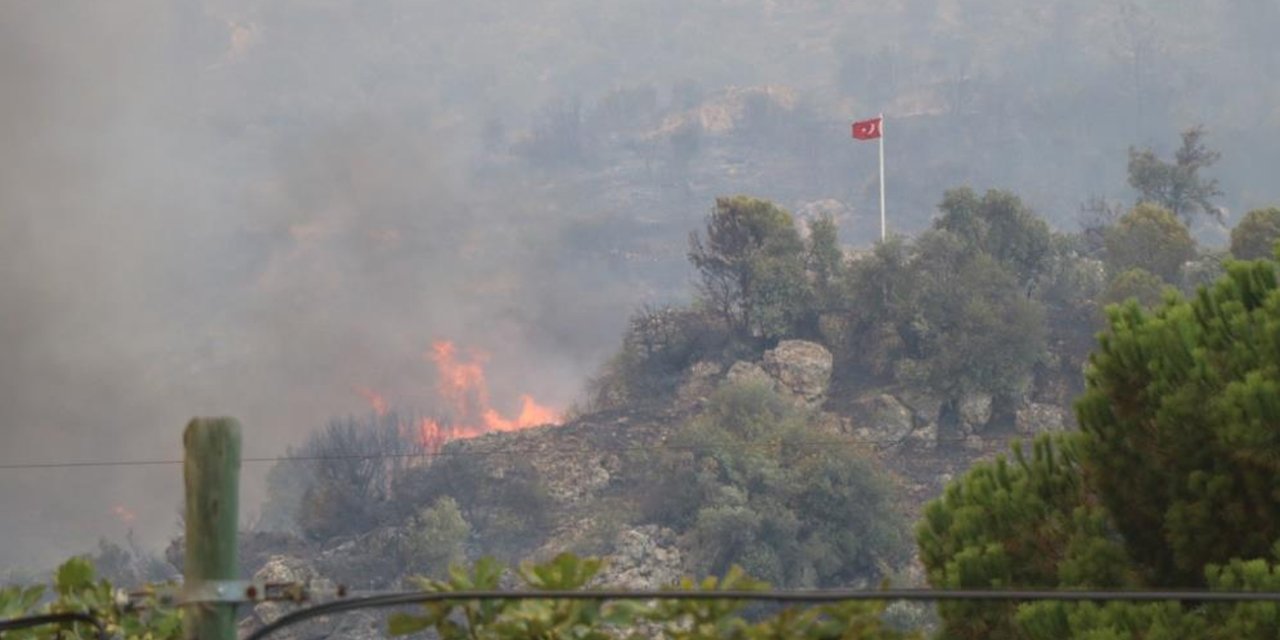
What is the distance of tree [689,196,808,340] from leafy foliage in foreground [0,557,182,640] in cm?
8636

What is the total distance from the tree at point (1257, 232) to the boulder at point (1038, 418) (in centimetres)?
1143

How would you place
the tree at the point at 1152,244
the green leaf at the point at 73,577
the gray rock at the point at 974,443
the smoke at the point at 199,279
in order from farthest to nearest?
the smoke at the point at 199,279 → the tree at the point at 1152,244 → the gray rock at the point at 974,443 → the green leaf at the point at 73,577

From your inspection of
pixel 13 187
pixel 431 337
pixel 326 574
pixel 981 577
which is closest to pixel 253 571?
pixel 326 574

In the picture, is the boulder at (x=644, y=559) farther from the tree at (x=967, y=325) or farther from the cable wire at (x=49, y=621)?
the cable wire at (x=49, y=621)

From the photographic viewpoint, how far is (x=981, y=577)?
34.5 ft

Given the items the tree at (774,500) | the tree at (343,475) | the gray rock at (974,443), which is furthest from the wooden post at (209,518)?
the tree at (343,475)

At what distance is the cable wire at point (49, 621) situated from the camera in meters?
5.57

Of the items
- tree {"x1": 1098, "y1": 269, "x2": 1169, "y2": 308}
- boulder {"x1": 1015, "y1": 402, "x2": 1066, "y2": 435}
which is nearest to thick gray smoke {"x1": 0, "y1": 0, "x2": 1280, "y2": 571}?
boulder {"x1": 1015, "y1": 402, "x2": 1066, "y2": 435}

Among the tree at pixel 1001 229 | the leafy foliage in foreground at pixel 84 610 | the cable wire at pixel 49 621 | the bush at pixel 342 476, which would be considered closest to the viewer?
the cable wire at pixel 49 621

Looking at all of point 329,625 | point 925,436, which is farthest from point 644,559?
point 925,436

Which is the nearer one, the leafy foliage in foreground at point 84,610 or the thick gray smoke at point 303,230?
the leafy foliage in foreground at point 84,610

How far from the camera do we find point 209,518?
5.25 m

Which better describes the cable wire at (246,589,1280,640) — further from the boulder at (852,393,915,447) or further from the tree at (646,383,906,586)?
the boulder at (852,393,915,447)

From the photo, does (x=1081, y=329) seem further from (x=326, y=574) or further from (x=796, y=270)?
(x=326, y=574)
